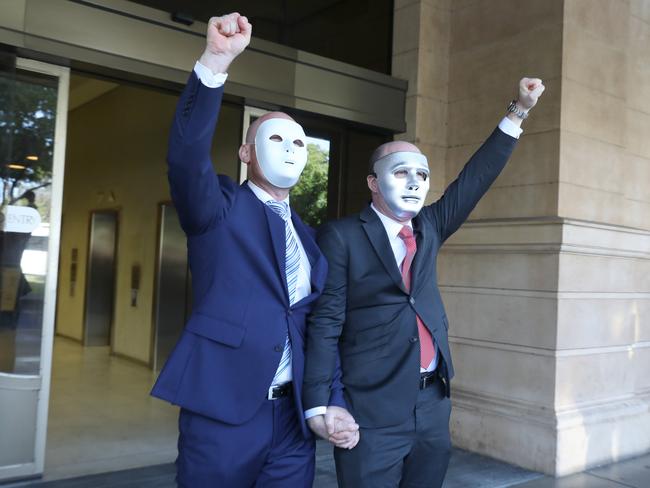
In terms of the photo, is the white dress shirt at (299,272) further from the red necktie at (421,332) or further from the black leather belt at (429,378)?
the black leather belt at (429,378)

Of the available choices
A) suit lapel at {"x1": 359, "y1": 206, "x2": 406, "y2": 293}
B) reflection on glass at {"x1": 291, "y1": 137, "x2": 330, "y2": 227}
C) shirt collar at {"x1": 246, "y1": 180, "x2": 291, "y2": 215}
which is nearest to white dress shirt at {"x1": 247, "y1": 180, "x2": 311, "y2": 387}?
shirt collar at {"x1": 246, "y1": 180, "x2": 291, "y2": 215}

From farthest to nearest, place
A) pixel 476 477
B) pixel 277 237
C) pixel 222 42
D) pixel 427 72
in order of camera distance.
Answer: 1. pixel 427 72
2. pixel 476 477
3. pixel 277 237
4. pixel 222 42

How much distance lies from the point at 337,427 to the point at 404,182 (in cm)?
93

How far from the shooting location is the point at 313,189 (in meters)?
5.70

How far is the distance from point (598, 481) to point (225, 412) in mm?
3616

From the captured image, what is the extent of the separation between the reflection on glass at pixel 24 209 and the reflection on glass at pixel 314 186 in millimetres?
2092

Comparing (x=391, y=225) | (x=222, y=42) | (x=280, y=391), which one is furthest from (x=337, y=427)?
(x=222, y=42)

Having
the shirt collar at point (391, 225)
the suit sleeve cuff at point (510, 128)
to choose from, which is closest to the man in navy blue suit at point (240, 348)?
the shirt collar at point (391, 225)

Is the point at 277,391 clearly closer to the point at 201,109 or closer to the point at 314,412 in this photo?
Result: the point at 314,412

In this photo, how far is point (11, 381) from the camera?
157 inches

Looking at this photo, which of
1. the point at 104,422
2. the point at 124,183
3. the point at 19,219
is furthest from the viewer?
the point at 124,183

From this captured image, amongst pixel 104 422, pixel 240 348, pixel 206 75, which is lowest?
pixel 104 422

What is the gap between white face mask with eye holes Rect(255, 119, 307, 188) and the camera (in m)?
2.16

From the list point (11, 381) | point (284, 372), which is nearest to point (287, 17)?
point (11, 381)
